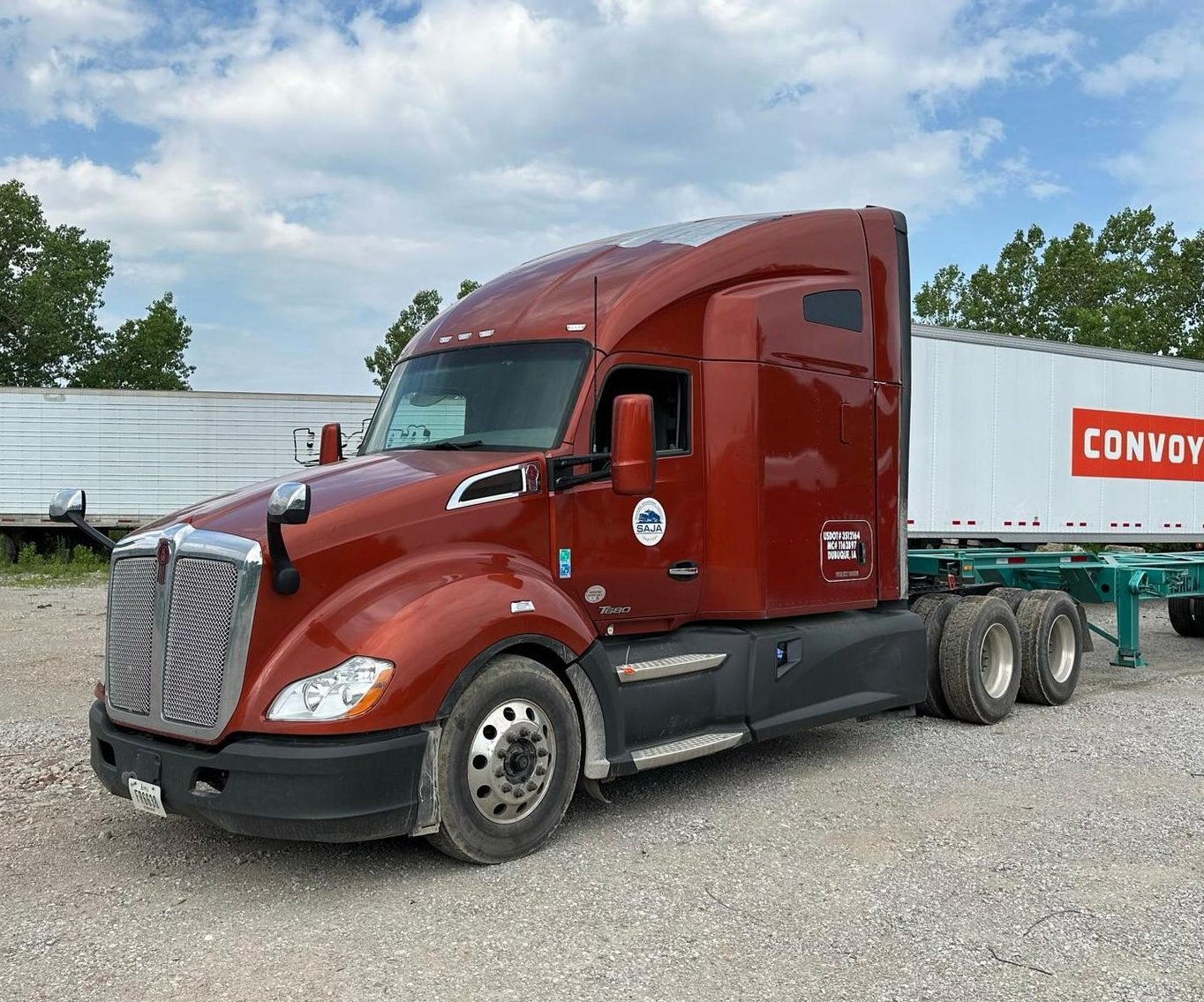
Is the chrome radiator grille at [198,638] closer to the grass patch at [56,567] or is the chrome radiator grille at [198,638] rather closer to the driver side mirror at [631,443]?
the driver side mirror at [631,443]

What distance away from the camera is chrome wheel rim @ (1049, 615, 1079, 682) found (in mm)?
9406

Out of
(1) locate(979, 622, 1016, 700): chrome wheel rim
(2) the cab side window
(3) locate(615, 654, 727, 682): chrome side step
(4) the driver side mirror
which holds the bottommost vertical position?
(1) locate(979, 622, 1016, 700): chrome wheel rim

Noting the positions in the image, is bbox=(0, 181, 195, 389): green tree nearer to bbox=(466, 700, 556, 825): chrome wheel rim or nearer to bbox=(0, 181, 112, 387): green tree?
bbox=(0, 181, 112, 387): green tree

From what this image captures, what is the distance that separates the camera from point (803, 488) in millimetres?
6867

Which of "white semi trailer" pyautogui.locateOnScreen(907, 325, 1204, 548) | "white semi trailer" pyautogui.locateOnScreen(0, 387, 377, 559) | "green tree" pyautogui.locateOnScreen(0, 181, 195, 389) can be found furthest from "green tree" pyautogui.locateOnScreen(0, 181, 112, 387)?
"white semi trailer" pyautogui.locateOnScreen(907, 325, 1204, 548)

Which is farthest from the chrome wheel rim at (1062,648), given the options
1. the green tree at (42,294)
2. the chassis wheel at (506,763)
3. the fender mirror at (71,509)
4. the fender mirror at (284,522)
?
the green tree at (42,294)

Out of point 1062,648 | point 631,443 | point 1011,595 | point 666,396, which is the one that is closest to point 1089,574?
point 1062,648

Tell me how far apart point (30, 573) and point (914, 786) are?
789 inches

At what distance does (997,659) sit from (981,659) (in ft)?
1.38

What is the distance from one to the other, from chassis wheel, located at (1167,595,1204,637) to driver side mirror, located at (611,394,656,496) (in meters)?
11.2

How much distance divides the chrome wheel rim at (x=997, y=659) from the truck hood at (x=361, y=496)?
4966 millimetres

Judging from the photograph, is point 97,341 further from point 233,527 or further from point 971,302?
point 233,527

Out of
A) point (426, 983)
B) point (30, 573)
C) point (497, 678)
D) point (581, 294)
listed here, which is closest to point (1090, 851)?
point (497, 678)

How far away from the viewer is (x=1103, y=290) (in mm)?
37219
